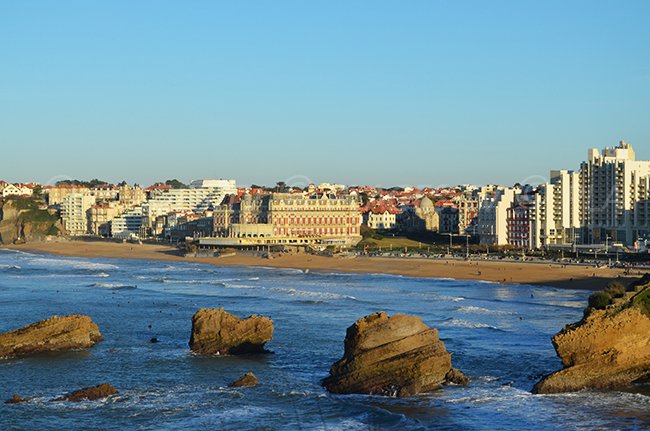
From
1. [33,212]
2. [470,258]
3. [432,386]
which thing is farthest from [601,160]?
[33,212]

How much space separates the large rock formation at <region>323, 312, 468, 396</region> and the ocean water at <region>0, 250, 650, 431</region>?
0.52 meters

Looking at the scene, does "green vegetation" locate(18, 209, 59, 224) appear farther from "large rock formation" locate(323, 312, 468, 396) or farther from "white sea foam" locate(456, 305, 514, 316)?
"large rock formation" locate(323, 312, 468, 396)

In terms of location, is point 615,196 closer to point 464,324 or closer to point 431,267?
point 431,267

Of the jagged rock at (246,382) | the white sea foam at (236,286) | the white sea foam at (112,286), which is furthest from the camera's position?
the white sea foam at (236,286)

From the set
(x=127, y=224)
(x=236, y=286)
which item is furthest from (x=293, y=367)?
(x=127, y=224)

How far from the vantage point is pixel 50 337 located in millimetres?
47375

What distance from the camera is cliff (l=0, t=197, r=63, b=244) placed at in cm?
18938

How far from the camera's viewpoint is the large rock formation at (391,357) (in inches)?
1401

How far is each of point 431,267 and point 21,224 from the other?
369 ft

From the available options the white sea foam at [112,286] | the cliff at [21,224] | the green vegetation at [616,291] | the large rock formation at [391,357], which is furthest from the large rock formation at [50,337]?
the cliff at [21,224]

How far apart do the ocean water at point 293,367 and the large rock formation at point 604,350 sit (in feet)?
1.86

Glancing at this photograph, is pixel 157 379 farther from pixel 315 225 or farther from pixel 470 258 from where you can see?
pixel 315 225

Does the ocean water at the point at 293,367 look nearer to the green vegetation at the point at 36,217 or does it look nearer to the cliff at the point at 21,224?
the cliff at the point at 21,224

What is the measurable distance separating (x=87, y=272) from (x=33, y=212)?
9439 cm
